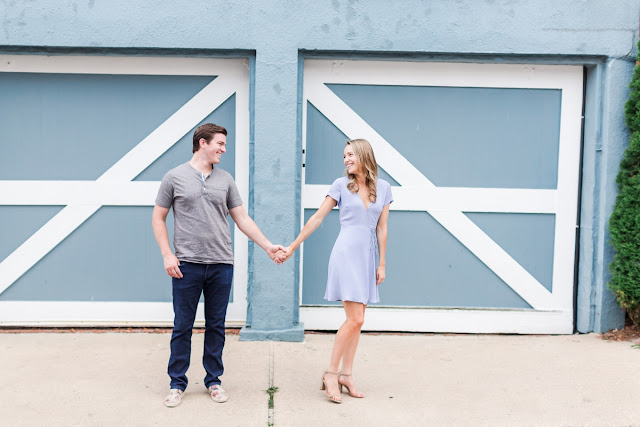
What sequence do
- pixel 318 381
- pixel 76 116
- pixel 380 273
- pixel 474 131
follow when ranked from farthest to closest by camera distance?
1. pixel 474 131
2. pixel 76 116
3. pixel 318 381
4. pixel 380 273

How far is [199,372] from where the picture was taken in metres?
4.60

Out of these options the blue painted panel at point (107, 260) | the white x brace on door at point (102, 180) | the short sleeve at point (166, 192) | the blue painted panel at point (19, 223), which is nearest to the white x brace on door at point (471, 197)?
the white x brace on door at point (102, 180)

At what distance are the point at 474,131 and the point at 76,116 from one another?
374 cm

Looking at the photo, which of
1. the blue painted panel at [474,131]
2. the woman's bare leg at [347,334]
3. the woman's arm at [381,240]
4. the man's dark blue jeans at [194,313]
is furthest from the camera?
the blue painted panel at [474,131]

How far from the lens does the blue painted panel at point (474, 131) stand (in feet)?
18.9

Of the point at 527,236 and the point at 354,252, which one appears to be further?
the point at 527,236

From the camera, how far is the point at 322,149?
5.73m

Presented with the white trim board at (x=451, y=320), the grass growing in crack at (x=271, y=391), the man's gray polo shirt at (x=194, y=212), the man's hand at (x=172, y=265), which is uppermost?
the man's gray polo shirt at (x=194, y=212)

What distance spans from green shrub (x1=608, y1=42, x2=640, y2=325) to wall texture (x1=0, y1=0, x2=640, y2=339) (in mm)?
125

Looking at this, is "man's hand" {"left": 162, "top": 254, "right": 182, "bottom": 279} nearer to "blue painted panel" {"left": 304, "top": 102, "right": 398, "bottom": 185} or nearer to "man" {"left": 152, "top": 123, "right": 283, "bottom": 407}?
"man" {"left": 152, "top": 123, "right": 283, "bottom": 407}

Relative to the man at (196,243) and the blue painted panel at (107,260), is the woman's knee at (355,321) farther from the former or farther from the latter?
the blue painted panel at (107,260)

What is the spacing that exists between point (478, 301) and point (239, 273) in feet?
7.54

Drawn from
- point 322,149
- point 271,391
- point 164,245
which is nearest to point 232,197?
point 164,245

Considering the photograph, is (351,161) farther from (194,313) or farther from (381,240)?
(194,313)
